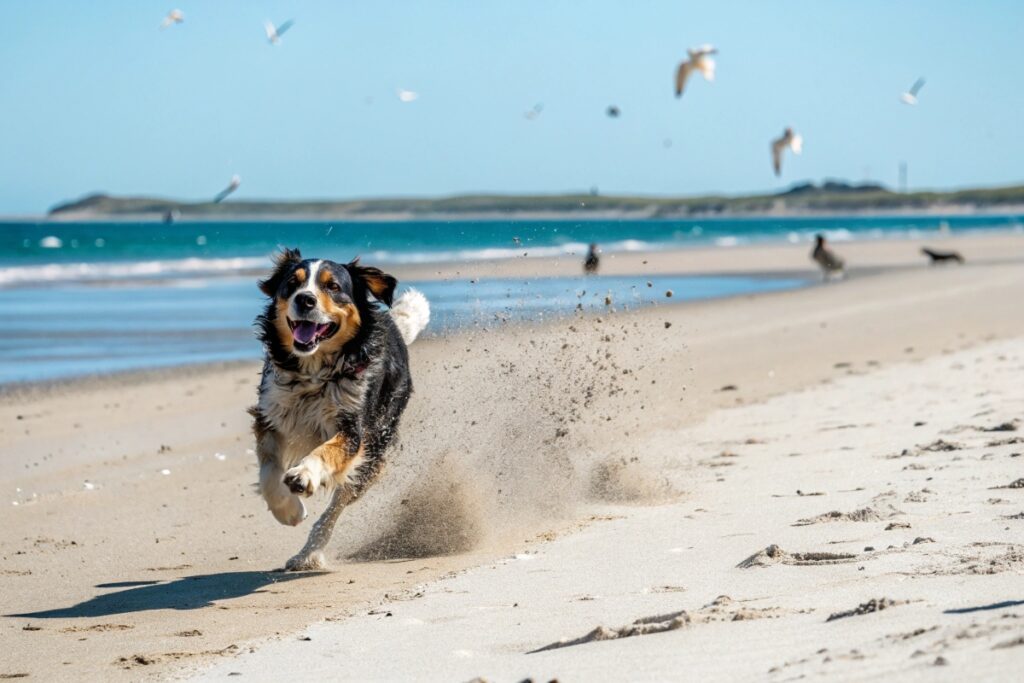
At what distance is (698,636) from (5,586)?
375 centimetres

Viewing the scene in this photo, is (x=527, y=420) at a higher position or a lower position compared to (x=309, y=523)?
higher

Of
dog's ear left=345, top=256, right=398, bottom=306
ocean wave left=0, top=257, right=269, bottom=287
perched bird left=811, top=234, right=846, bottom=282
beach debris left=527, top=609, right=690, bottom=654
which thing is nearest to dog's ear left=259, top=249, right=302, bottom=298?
dog's ear left=345, top=256, right=398, bottom=306

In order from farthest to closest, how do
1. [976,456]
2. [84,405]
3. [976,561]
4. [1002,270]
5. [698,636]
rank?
[1002,270] < [84,405] < [976,456] < [976,561] < [698,636]

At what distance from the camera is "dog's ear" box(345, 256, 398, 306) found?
7.35 m

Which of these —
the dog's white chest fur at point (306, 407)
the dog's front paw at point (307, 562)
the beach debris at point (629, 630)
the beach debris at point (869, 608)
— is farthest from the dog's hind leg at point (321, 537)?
the beach debris at point (869, 608)

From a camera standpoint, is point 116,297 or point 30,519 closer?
point 30,519

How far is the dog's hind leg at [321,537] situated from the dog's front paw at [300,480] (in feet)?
1.63

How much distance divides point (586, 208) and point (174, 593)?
144 meters

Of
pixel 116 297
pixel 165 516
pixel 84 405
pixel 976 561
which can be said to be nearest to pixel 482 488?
pixel 165 516

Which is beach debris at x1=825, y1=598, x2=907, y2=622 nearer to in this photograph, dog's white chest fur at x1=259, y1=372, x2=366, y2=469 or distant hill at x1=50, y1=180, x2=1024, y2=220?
dog's white chest fur at x1=259, y1=372, x2=366, y2=469

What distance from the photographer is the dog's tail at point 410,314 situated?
28.4ft

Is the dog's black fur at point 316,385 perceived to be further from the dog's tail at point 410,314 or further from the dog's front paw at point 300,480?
the dog's tail at point 410,314

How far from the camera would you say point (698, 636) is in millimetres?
4281

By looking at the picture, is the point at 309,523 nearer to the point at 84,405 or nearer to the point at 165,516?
the point at 165,516
